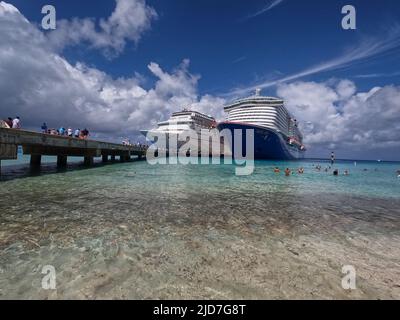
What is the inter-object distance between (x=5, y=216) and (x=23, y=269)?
3528 millimetres

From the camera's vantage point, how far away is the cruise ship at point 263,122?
43.8 metres

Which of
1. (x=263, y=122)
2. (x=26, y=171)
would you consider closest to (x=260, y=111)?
(x=263, y=122)

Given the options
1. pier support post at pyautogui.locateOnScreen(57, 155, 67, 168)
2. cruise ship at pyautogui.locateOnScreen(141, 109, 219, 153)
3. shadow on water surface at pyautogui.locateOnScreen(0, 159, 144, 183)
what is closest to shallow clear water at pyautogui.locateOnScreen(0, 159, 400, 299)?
shadow on water surface at pyautogui.locateOnScreen(0, 159, 144, 183)

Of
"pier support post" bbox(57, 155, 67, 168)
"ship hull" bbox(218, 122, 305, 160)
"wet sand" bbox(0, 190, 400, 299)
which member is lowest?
"wet sand" bbox(0, 190, 400, 299)

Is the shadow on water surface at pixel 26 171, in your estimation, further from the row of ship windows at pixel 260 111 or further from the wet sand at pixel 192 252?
the row of ship windows at pixel 260 111

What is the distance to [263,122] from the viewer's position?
48.9 m

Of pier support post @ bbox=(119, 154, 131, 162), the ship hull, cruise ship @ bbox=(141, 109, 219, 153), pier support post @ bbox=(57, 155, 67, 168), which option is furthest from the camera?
cruise ship @ bbox=(141, 109, 219, 153)

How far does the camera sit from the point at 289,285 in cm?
290

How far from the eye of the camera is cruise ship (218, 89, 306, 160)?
43812 millimetres

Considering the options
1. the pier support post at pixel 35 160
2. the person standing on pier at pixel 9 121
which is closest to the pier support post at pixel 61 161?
the pier support post at pixel 35 160

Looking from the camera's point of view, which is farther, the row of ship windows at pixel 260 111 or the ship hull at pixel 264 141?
the row of ship windows at pixel 260 111

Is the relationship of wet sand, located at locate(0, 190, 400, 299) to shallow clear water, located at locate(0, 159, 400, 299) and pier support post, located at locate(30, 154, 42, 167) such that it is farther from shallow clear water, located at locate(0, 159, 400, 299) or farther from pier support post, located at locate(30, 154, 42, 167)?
pier support post, located at locate(30, 154, 42, 167)
